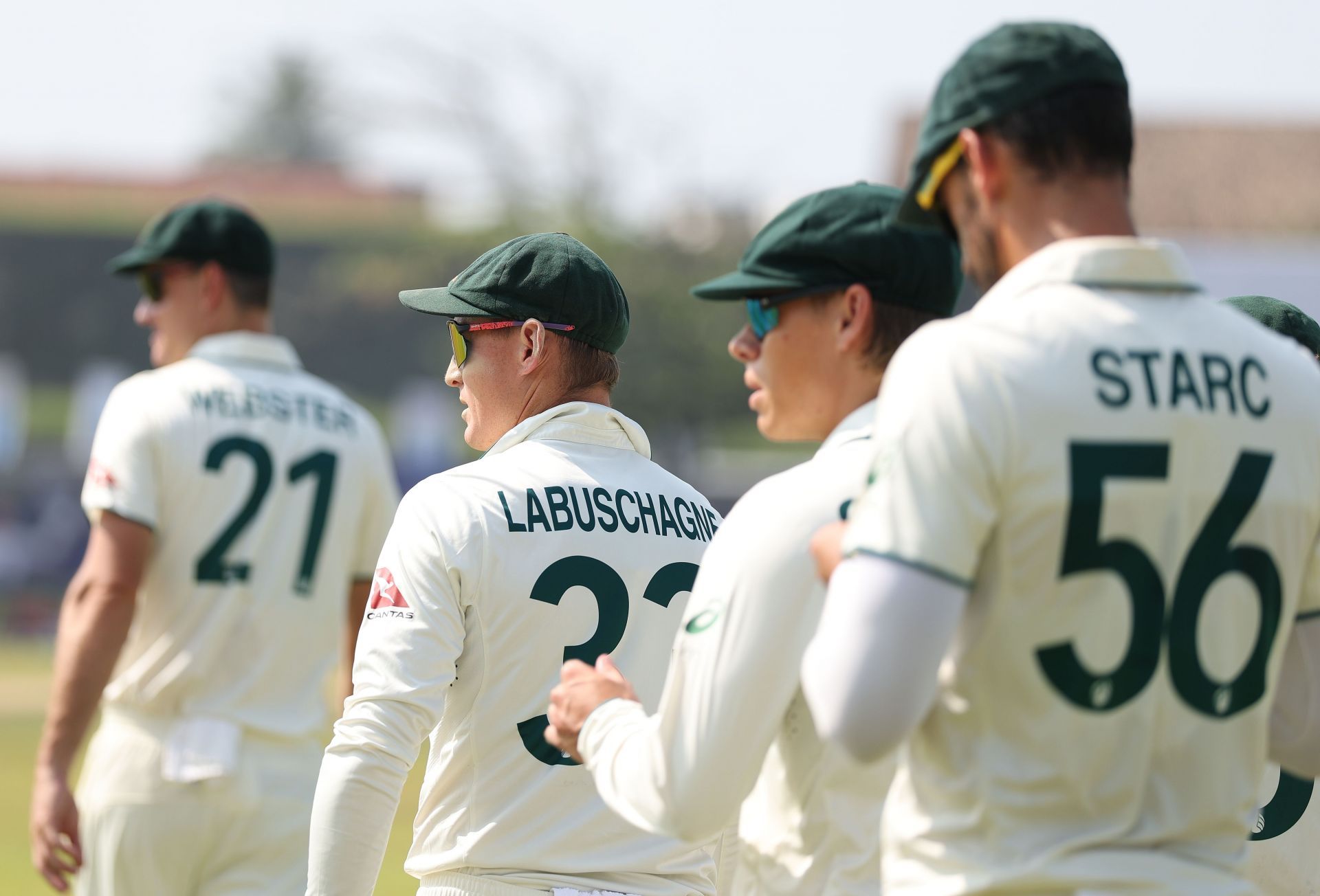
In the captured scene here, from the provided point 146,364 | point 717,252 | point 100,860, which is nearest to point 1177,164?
point 717,252

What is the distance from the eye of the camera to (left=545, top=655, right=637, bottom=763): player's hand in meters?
2.48

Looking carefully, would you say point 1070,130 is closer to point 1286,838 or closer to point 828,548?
point 828,548

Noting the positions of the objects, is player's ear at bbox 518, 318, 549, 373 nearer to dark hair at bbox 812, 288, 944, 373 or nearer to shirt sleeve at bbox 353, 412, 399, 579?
dark hair at bbox 812, 288, 944, 373

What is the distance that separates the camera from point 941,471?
78.4 inches

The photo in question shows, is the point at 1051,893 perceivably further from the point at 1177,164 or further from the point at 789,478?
the point at 1177,164

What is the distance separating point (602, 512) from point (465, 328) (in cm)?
53

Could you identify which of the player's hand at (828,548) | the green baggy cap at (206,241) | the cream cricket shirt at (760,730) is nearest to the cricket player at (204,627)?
the green baggy cap at (206,241)

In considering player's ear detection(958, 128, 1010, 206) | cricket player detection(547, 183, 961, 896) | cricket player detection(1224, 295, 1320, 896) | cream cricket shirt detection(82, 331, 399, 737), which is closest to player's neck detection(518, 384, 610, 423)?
cricket player detection(547, 183, 961, 896)

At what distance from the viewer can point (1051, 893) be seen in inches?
80.4

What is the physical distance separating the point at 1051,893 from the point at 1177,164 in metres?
42.9

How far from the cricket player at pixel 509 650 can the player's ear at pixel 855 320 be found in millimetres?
792

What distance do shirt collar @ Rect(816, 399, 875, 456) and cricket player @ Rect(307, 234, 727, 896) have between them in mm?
730

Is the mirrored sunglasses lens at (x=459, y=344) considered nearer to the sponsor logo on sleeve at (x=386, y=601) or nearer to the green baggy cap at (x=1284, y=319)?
the sponsor logo on sleeve at (x=386, y=601)

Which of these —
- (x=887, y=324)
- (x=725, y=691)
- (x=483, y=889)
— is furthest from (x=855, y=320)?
(x=483, y=889)
